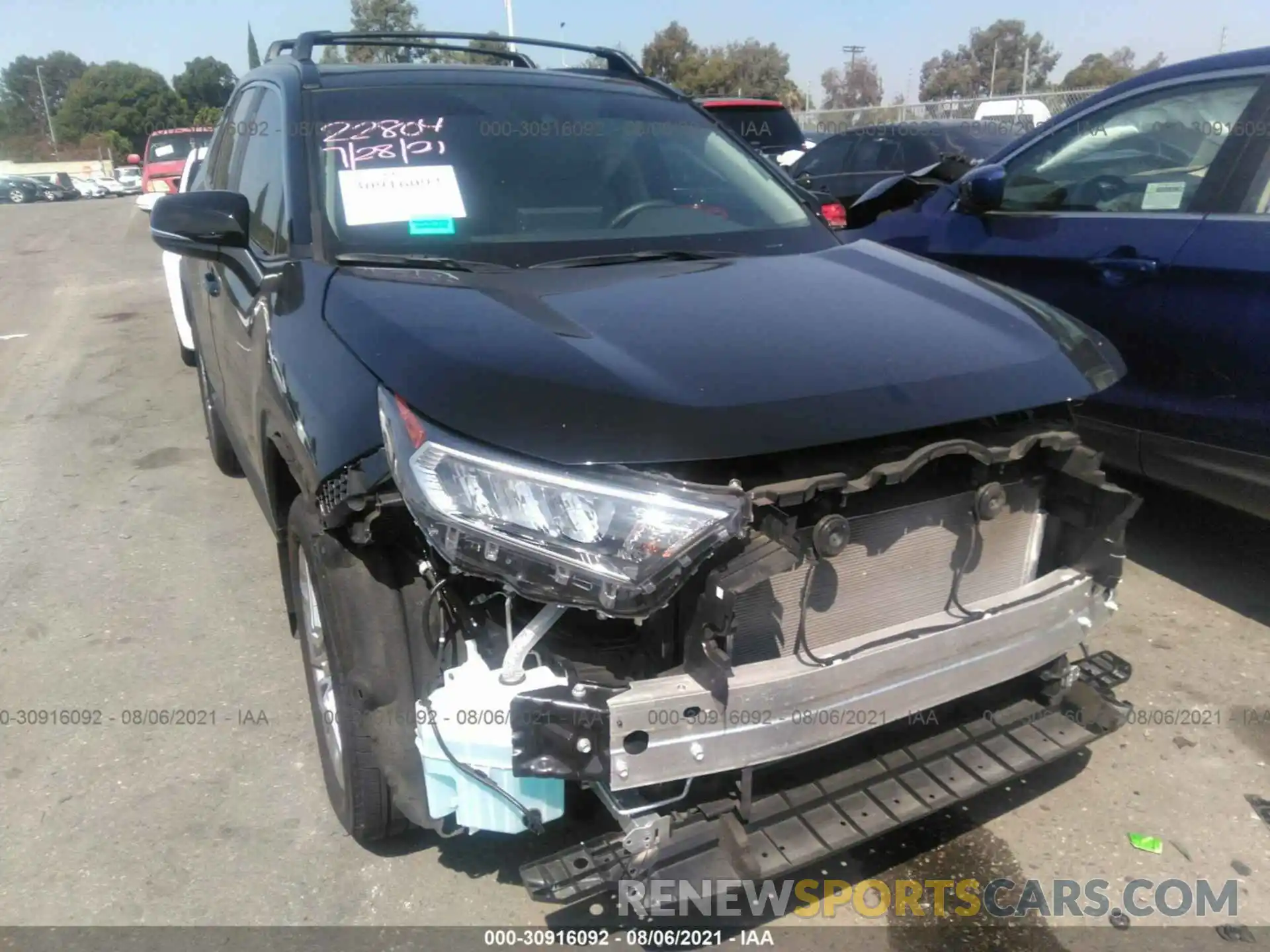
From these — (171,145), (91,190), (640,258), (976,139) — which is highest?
(171,145)

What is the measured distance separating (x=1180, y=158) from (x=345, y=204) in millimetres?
2950

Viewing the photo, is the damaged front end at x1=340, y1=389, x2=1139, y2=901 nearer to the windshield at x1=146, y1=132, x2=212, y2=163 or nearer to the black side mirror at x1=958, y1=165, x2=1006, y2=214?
the black side mirror at x1=958, y1=165, x2=1006, y2=214

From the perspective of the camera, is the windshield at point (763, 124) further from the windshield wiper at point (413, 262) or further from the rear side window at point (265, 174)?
the windshield wiper at point (413, 262)

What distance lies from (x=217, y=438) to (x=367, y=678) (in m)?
3.32

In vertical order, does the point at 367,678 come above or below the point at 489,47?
below

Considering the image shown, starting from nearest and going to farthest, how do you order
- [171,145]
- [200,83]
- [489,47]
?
1. [489,47]
2. [171,145]
3. [200,83]

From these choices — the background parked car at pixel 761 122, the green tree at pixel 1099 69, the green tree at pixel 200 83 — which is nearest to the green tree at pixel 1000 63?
the green tree at pixel 1099 69

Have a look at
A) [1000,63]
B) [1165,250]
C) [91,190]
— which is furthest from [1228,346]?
[1000,63]

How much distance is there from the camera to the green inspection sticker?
276cm

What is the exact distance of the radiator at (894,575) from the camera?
2059mm

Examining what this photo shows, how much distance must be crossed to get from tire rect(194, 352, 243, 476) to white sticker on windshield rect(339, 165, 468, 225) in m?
2.25

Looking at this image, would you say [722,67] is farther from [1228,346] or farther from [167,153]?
[1228,346]

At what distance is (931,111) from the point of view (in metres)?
22.2

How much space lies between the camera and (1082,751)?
293 centimetres
